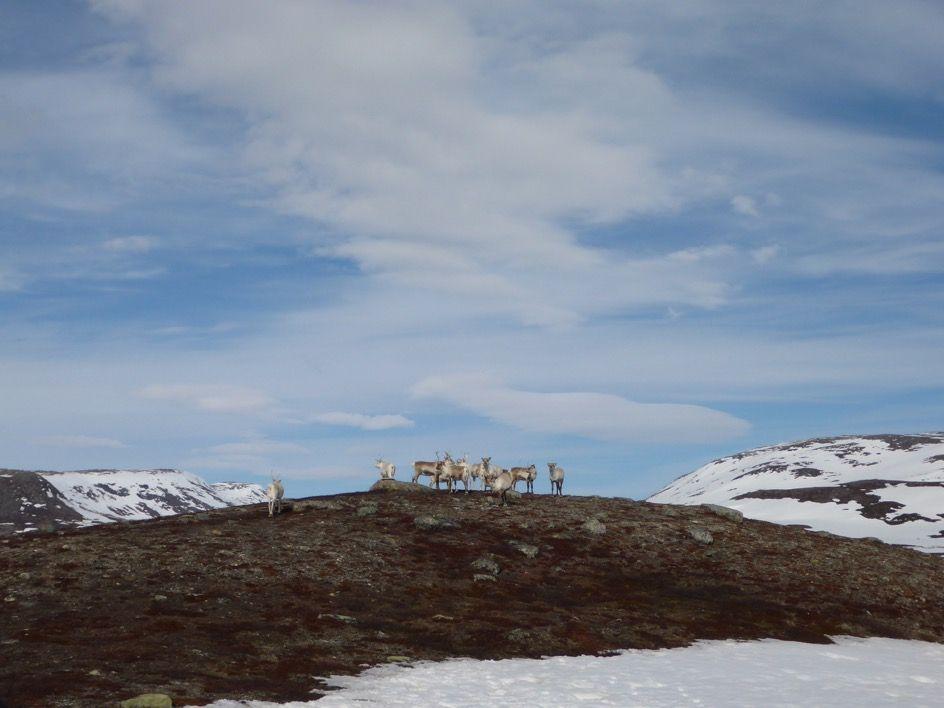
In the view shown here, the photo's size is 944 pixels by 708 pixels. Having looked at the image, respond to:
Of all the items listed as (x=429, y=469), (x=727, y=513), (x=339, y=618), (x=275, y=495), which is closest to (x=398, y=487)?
(x=429, y=469)

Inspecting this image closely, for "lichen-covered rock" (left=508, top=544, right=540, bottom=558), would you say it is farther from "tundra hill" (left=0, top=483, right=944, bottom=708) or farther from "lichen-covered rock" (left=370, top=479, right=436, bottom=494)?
"lichen-covered rock" (left=370, top=479, right=436, bottom=494)

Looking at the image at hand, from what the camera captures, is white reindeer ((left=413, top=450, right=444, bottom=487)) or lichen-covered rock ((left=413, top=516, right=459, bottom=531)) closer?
lichen-covered rock ((left=413, top=516, right=459, bottom=531))

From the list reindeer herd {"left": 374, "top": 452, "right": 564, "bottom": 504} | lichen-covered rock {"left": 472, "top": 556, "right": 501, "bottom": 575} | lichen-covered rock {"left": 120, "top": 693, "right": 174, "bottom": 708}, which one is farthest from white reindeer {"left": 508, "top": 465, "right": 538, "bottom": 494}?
lichen-covered rock {"left": 120, "top": 693, "right": 174, "bottom": 708}

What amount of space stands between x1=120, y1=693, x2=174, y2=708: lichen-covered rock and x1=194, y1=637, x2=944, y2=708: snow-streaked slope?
148 centimetres

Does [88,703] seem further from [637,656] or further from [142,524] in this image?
[142,524]

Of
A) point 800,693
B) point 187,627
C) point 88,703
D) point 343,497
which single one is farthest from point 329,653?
point 343,497

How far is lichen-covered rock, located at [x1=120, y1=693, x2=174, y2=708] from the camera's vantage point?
22578 millimetres

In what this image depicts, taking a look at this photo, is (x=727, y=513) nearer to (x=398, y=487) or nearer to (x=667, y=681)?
(x=398, y=487)

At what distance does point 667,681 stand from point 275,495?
107 feet

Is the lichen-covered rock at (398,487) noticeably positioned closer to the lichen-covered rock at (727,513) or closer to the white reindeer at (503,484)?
the white reindeer at (503,484)

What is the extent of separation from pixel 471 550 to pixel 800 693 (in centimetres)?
2176

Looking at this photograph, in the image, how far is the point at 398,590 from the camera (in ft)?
132

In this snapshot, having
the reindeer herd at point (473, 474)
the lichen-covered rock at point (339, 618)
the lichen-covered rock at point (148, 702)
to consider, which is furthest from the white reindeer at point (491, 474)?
the lichen-covered rock at point (148, 702)

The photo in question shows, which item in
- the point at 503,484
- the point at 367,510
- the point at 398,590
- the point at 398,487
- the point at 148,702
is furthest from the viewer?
the point at 398,487
